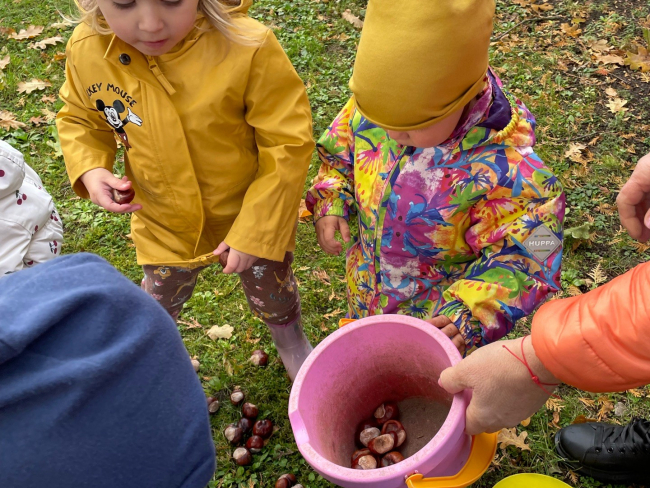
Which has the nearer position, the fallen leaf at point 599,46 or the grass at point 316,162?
→ the grass at point 316,162

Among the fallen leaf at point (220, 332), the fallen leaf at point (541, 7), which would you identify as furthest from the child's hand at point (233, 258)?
the fallen leaf at point (541, 7)

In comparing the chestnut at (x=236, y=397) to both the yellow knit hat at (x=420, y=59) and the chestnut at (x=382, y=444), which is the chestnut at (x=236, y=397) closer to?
the chestnut at (x=382, y=444)

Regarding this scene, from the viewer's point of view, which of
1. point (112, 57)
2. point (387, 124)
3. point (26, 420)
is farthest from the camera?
point (112, 57)

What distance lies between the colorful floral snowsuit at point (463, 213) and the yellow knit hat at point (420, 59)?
184mm

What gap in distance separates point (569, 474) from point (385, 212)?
1411mm

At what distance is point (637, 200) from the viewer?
136 cm

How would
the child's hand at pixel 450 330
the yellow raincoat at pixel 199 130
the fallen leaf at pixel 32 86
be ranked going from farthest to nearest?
the fallen leaf at pixel 32 86, the yellow raincoat at pixel 199 130, the child's hand at pixel 450 330

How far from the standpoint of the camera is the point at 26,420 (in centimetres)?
76

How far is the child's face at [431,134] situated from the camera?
5.00 feet

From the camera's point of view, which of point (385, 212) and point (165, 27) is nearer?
point (165, 27)

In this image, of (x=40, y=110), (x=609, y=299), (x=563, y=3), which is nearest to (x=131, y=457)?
(x=609, y=299)

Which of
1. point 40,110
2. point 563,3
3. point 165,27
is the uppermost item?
point 165,27

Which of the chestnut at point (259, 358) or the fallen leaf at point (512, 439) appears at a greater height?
the fallen leaf at point (512, 439)

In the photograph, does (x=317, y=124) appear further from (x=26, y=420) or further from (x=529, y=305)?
(x=26, y=420)
